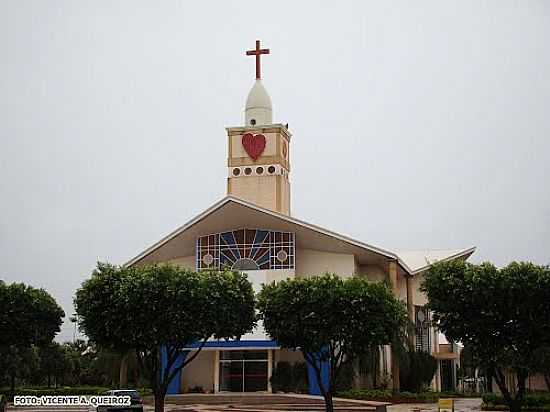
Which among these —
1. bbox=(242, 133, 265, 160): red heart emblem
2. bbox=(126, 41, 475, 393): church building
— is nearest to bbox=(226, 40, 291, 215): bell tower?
bbox=(242, 133, 265, 160): red heart emblem

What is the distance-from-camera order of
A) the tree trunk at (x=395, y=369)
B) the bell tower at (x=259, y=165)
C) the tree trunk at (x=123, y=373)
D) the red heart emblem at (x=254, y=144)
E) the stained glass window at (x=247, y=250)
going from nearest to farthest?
1. the tree trunk at (x=395, y=369)
2. the stained glass window at (x=247, y=250)
3. the tree trunk at (x=123, y=373)
4. the bell tower at (x=259, y=165)
5. the red heart emblem at (x=254, y=144)

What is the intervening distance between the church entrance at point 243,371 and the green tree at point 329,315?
572 inches

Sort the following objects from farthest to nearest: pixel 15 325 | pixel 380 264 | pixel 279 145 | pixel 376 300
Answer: pixel 279 145, pixel 380 264, pixel 15 325, pixel 376 300

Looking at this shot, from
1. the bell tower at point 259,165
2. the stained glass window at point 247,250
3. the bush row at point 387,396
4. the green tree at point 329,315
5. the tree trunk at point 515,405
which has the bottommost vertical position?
the bush row at point 387,396

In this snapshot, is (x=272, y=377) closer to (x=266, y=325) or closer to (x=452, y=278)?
(x=266, y=325)

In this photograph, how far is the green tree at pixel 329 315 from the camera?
89.7 feet

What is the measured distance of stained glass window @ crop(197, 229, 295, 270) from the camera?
4284 cm

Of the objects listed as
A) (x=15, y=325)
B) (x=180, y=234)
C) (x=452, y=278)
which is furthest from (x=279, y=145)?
(x=452, y=278)

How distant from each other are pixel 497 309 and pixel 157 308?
37.3 feet

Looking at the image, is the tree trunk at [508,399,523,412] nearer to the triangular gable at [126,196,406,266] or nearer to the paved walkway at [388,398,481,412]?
the paved walkway at [388,398,481,412]

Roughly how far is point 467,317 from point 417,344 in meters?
20.3

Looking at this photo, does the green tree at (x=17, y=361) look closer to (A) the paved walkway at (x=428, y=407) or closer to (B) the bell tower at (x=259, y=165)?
(B) the bell tower at (x=259, y=165)

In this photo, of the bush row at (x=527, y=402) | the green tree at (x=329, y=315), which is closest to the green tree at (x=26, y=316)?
the green tree at (x=329, y=315)

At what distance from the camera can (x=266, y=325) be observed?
93.7ft
